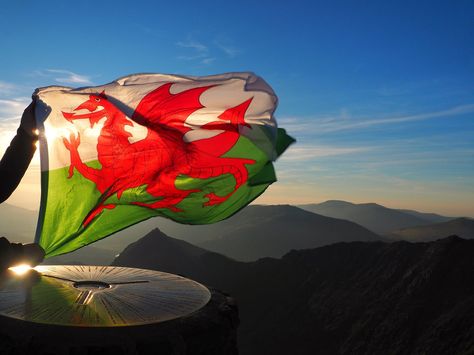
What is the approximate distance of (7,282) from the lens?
21.0 feet

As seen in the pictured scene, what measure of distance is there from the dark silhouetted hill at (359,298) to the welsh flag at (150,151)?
22.3 meters

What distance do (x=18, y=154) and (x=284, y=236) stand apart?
134957mm

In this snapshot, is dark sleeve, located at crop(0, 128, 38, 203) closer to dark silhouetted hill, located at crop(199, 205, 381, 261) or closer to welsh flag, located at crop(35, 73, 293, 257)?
welsh flag, located at crop(35, 73, 293, 257)

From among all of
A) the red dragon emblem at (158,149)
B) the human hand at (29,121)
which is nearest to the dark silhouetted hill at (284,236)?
the red dragon emblem at (158,149)

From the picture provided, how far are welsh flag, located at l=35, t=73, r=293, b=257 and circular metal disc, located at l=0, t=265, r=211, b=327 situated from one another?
0.82m

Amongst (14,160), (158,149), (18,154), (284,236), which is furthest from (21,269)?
(284,236)

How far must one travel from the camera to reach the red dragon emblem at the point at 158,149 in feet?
25.9

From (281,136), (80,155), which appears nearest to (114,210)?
(80,155)

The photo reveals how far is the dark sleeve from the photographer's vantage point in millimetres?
7117

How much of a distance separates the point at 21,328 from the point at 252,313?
Result: 126 feet

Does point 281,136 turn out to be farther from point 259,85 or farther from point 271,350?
point 271,350

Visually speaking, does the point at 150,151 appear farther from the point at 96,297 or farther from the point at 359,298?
the point at 359,298

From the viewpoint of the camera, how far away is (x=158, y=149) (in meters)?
8.26

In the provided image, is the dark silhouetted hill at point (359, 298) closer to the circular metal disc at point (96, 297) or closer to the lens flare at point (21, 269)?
the circular metal disc at point (96, 297)
